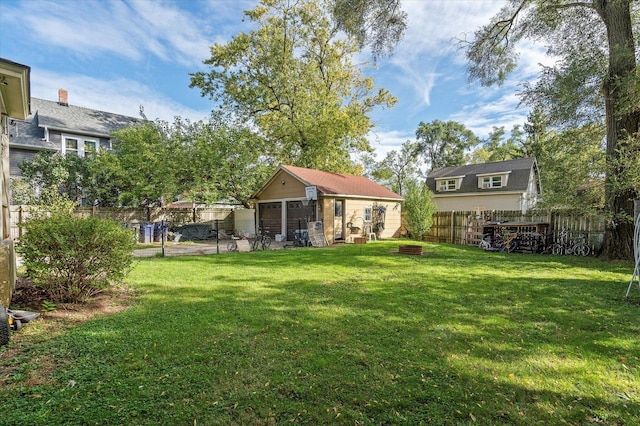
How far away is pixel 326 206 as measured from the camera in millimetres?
14641

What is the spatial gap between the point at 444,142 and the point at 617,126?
102 ft

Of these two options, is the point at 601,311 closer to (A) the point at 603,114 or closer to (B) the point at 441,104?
Result: (A) the point at 603,114

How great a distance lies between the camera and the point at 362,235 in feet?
53.3

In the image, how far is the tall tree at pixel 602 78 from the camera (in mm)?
8758

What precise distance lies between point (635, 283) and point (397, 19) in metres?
10.0

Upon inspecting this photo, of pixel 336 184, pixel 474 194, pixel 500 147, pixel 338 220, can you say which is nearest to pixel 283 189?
pixel 336 184

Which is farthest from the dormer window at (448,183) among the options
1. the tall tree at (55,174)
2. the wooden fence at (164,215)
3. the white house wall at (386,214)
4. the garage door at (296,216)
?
the tall tree at (55,174)

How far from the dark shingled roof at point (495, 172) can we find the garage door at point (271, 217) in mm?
18158

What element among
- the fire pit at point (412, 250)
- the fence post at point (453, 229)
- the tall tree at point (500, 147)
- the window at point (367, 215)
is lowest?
the fire pit at point (412, 250)

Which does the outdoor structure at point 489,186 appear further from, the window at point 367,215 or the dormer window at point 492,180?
the window at point 367,215

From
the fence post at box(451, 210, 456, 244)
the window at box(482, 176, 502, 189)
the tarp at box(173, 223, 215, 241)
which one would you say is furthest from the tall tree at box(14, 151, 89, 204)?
the window at box(482, 176, 502, 189)

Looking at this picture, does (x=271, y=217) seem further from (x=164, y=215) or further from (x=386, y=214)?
(x=386, y=214)

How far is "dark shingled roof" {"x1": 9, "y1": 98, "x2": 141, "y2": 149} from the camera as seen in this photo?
18453 millimetres

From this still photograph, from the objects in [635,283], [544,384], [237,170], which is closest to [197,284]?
[544,384]
